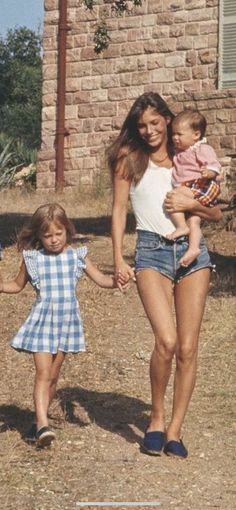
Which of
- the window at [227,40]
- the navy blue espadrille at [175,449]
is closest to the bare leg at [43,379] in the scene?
the navy blue espadrille at [175,449]

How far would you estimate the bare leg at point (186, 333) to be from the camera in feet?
20.6

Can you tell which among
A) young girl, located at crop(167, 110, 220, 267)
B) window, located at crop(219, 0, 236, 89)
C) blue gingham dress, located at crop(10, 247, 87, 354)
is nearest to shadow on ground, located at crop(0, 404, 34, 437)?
blue gingham dress, located at crop(10, 247, 87, 354)

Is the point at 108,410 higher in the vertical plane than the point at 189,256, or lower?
lower

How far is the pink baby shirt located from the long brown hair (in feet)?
0.56

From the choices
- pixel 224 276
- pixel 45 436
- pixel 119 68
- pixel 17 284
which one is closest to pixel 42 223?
pixel 17 284

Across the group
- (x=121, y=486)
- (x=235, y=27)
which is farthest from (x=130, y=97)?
(x=121, y=486)

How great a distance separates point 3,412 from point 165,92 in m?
11.8

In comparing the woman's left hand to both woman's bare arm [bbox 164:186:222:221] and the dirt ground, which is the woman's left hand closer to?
woman's bare arm [bbox 164:186:222:221]

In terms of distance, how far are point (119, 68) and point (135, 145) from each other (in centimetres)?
1292

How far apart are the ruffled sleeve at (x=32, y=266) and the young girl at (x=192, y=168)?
32.9 inches

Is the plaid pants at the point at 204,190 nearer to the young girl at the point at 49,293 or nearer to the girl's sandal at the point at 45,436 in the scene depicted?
the young girl at the point at 49,293

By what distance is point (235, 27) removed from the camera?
712 inches

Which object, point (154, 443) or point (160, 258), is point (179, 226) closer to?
point (160, 258)

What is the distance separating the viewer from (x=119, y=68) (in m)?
19.1
